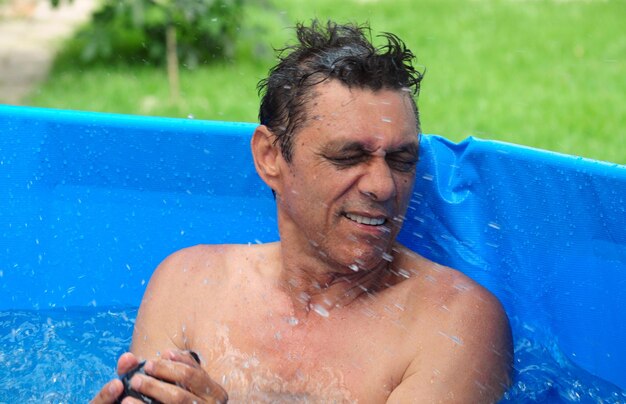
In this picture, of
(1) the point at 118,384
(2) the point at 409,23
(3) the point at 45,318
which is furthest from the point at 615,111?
(1) the point at 118,384

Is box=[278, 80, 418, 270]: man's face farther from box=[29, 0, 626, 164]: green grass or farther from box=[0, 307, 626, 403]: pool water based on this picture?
box=[29, 0, 626, 164]: green grass

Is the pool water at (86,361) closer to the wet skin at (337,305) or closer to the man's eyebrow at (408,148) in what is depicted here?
the wet skin at (337,305)

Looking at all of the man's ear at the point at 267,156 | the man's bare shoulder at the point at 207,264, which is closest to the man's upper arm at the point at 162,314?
the man's bare shoulder at the point at 207,264

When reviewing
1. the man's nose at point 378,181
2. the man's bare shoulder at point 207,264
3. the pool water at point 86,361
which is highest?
the man's nose at point 378,181

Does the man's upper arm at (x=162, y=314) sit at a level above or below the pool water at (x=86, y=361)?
above

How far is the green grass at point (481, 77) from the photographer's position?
245 inches

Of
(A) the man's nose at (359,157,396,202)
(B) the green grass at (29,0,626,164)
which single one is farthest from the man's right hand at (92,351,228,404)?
(B) the green grass at (29,0,626,164)

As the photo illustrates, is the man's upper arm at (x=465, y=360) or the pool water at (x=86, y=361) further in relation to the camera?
the pool water at (x=86, y=361)

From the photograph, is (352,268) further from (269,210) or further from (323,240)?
(269,210)

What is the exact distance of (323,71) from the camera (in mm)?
2869

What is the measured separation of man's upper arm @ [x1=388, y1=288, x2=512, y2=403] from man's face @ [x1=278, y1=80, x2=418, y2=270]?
0.94 ft

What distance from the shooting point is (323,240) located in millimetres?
2838

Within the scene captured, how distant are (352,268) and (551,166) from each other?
730mm

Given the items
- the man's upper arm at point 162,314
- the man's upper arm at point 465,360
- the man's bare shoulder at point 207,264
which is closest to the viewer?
the man's upper arm at point 465,360
